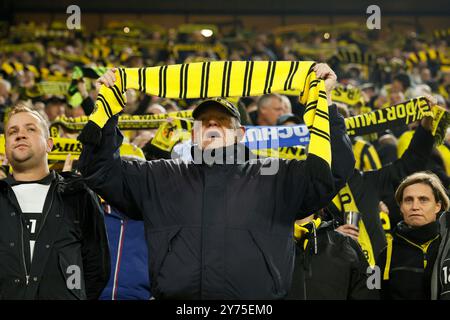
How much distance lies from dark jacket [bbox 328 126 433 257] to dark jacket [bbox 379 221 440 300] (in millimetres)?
914

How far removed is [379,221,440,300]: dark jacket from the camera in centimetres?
394

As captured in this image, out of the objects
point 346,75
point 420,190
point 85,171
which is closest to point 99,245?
point 85,171

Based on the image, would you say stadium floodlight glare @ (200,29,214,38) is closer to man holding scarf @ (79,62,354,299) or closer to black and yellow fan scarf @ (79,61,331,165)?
black and yellow fan scarf @ (79,61,331,165)

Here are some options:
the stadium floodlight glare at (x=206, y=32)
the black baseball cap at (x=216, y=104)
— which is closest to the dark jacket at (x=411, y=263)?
the black baseball cap at (x=216, y=104)

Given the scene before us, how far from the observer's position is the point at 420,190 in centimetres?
422

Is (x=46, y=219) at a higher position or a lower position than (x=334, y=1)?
lower

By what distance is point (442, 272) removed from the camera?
370 cm

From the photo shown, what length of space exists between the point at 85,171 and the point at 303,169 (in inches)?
32.1

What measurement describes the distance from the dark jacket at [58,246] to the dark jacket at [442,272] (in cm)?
139

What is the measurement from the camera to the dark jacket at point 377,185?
5.00 metres

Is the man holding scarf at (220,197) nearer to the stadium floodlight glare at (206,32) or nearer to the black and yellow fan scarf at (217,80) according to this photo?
the black and yellow fan scarf at (217,80)

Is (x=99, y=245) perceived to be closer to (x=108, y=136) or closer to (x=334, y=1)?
(x=108, y=136)

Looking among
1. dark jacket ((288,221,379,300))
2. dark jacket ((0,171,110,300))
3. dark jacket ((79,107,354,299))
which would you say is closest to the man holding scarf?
dark jacket ((79,107,354,299))

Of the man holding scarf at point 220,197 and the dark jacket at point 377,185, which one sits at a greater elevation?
the dark jacket at point 377,185
